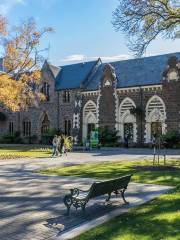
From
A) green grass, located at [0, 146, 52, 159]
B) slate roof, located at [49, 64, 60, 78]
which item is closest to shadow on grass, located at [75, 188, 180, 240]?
green grass, located at [0, 146, 52, 159]

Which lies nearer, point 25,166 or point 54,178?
point 54,178

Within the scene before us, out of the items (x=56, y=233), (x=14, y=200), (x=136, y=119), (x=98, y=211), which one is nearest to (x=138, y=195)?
(x=98, y=211)

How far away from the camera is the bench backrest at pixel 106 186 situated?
9187mm

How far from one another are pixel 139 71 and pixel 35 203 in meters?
34.8

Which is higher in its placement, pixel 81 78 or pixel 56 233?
pixel 81 78

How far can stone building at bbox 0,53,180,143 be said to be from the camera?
40.6 meters

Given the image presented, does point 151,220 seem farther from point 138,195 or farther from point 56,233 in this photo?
point 138,195

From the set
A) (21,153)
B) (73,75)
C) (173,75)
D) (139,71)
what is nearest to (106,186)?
(21,153)

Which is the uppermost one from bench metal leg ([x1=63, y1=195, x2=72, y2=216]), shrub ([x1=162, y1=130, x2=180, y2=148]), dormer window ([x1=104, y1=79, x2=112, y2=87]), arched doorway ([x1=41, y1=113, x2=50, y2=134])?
dormer window ([x1=104, y1=79, x2=112, y2=87])

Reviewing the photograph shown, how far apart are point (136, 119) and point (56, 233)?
34.9 metres

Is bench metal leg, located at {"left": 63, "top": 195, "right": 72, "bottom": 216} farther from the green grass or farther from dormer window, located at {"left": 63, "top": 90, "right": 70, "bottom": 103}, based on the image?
dormer window, located at {"left": 63, "top": 90, "right": 70, "bottom": 103}

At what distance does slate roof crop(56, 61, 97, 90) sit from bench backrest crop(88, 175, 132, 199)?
37.2 metres

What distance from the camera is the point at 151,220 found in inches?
356

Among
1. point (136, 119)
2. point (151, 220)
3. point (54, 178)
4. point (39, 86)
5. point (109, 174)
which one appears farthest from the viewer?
point (39, 86)
